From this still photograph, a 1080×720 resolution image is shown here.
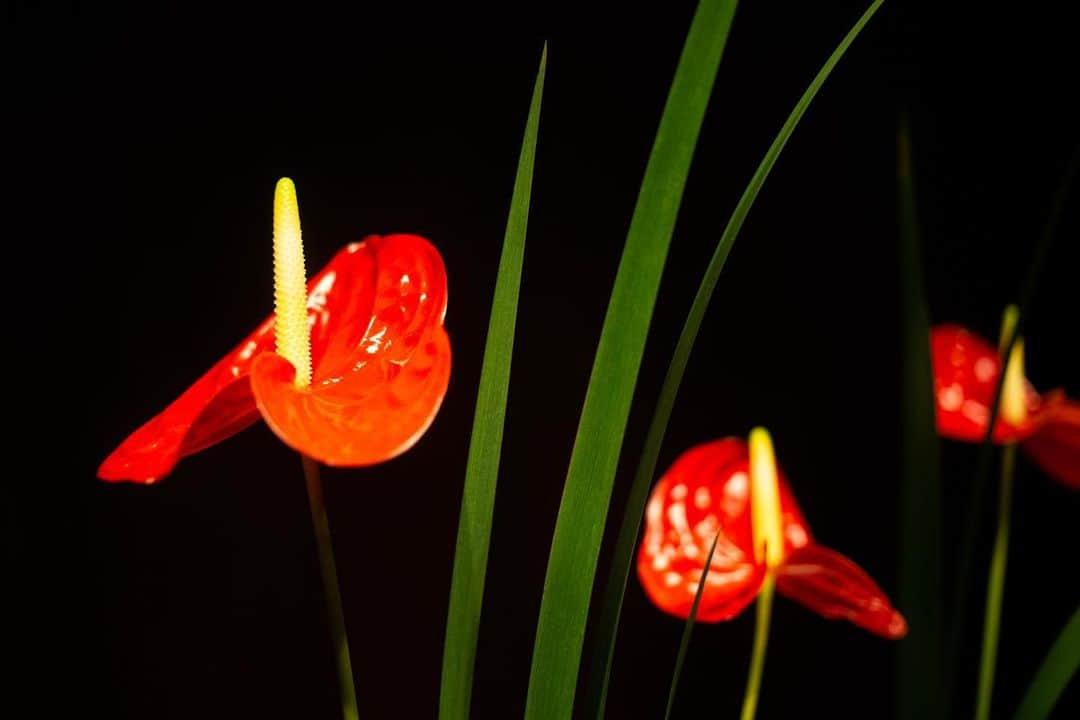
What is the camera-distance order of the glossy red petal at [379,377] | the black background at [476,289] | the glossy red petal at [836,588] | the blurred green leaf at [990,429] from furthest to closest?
the black background at [476,289]
the glossy red petal at [836,588]
the blurred green leaf at [990,429]
the glossy red petal at [379,377]

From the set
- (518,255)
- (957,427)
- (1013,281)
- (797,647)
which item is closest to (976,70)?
(1013,281)

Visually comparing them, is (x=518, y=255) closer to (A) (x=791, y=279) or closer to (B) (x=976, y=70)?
(A) (x=791, y=279)

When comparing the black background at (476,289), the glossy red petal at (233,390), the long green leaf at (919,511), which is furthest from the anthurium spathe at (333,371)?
the black background at (476,289)

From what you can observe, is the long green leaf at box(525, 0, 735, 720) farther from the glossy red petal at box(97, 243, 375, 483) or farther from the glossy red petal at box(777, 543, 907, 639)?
the glossy red petal at box(777, 543, 907, 639)

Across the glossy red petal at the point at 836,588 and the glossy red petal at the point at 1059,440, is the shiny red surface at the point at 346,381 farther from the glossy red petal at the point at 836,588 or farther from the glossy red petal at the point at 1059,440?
the glossy red petal at the point at 1059,440

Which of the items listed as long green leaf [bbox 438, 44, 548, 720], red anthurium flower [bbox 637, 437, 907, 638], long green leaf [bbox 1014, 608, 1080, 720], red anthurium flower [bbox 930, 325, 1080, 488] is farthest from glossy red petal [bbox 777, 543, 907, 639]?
long green leaf [bbox 438, 44, 548, 720]

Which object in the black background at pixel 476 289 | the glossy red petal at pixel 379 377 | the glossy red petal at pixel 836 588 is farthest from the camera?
the black background at pixel 476 289
